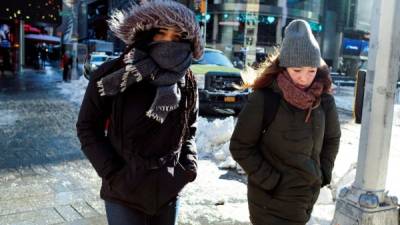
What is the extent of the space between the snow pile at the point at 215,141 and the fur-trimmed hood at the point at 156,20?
4974mm

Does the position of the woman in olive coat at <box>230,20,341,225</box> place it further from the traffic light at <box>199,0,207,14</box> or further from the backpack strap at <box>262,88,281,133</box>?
the traffic light at <box>199,0,207,14</box>

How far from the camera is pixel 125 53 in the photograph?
2.91 meters

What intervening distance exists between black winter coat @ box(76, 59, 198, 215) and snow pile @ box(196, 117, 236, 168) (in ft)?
16.4

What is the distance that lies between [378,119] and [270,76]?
1.70 meters

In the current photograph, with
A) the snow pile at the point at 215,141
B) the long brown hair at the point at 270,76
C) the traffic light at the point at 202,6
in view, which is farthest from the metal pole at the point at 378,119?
the traffic light at the point at 202,6

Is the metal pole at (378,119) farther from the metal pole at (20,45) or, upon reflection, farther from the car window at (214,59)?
the metal pole at (20,45)

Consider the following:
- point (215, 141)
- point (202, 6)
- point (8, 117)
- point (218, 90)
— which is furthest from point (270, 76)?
point (202, 6)

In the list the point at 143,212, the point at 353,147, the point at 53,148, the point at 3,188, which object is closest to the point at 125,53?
the point at 143,212

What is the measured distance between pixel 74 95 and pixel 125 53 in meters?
15.3

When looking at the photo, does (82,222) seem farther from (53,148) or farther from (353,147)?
(353,147)

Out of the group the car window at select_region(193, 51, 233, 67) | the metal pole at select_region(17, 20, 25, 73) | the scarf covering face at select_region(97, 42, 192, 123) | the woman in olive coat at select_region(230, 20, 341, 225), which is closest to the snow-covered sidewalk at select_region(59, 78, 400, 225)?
the woman in olive coat at select_region(230, 20, 341, 225)

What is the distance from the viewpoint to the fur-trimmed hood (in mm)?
2836

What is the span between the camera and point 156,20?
2826mm

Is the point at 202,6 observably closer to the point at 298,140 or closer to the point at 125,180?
the point at 298,140
